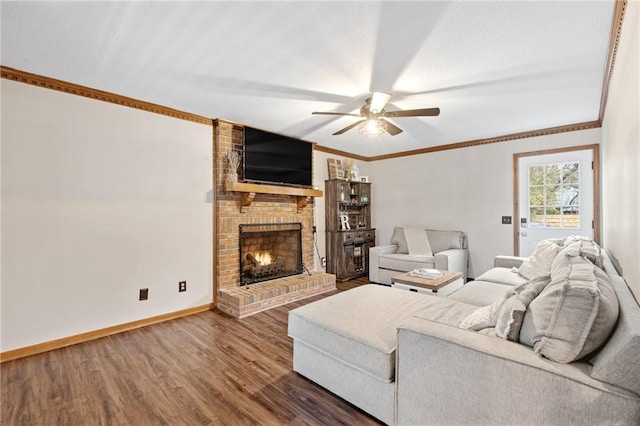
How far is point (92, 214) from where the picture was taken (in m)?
2.68

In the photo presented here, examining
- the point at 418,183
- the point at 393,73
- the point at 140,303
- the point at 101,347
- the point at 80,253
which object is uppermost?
the point at 393,73

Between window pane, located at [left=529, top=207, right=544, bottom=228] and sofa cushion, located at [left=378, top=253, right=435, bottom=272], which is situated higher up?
window pane, located at [left=529, top=207, right=544, bottom=228]

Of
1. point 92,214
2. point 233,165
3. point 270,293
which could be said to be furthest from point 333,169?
point 92,214

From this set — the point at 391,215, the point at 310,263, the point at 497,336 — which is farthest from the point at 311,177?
the point at 497,336

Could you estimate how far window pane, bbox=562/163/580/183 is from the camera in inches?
149

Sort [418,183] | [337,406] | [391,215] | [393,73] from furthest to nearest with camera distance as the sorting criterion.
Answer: [391,215] → [418,183] → [393,73] → [337,406]

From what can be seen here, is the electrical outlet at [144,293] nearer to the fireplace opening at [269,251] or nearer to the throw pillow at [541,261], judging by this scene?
the fireplace opening at [269,251]

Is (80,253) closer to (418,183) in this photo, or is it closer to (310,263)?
(310,263)

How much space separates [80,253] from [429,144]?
4.82m

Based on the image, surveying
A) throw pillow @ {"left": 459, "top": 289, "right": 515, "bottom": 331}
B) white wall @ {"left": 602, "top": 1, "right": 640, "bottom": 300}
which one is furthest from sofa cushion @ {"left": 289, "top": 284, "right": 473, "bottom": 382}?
white wall @ {"left": 602, "top": 1, "right": 640, "bottom": 300}

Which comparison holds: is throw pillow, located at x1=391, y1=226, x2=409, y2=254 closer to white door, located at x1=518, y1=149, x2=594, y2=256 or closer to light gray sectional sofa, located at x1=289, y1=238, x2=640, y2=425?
white door, located at x1=518, y1=149, x2=594, y2=256

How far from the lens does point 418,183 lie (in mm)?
5172

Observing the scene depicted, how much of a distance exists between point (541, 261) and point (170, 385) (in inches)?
128

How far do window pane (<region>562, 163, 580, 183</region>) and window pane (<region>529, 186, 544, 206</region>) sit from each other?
11.4 inches
